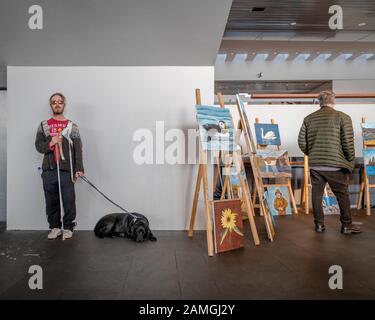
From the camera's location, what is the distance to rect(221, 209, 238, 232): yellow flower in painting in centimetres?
317

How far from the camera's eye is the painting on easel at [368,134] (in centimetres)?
512

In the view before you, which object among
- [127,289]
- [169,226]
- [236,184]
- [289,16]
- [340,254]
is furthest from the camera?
[289,16]

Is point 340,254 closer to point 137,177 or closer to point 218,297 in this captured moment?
point 218,297

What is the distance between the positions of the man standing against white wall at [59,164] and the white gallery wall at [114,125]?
33 centimetres

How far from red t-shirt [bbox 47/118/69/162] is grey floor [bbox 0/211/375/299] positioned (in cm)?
92

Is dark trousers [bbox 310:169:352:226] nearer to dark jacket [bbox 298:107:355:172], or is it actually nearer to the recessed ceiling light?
dark jacket [bbox 298:107:355:172]

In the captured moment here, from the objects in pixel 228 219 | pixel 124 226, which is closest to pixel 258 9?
pixel 228 219

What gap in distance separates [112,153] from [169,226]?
106 centimetres

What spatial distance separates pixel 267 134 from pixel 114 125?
236 centimetres

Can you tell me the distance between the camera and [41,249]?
127 inches

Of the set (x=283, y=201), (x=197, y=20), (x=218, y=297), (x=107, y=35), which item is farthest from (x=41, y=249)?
(x=283, y=201)

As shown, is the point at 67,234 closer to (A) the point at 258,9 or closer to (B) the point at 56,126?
(B) the point at 56,126

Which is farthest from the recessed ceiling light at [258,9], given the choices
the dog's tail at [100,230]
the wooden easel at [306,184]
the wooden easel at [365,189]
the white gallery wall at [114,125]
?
the dog's tail at [100,230]
